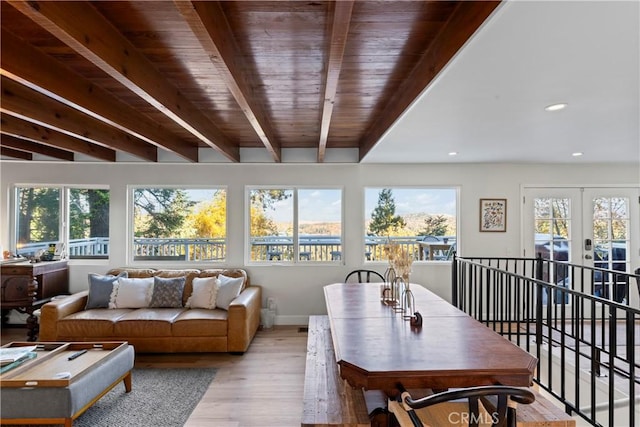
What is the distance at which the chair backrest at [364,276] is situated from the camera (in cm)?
468

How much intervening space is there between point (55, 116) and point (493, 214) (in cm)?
524

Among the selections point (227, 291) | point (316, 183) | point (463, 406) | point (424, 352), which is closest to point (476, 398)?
point (424, 352)

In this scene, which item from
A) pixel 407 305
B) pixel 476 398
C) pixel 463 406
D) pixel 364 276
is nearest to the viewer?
pixel 476 398

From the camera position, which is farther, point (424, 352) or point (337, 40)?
point (424, 352)

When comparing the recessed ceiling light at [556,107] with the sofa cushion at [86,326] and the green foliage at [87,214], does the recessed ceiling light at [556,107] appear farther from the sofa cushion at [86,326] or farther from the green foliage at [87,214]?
the green foliage at [87,214]

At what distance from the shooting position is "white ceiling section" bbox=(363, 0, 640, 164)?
1.41 m

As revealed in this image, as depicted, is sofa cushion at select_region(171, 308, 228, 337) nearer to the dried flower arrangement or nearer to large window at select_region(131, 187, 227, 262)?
large window at select_region(131, 187, 227, 262)

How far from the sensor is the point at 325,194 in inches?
196

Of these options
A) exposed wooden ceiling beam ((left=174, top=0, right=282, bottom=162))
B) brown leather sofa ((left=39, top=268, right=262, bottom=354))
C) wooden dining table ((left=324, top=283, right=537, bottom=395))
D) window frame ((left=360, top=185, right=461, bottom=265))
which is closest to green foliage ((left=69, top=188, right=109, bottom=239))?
brown leather sofa ((left=39, top=268, right=262, bottom=354))

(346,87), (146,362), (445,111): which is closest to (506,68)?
(445,111)

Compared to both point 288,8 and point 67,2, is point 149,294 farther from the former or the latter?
point 288,8

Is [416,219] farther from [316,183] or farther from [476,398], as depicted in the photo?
[476,398]

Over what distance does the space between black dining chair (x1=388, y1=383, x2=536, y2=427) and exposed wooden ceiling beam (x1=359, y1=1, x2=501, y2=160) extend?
4.63 ft

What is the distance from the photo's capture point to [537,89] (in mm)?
2135
